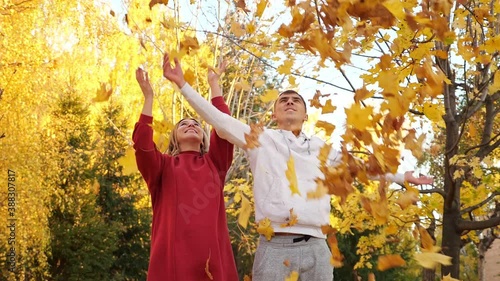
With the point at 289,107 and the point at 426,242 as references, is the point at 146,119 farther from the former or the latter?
the point at 426,242

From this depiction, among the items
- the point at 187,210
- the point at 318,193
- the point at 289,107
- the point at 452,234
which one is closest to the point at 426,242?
the point at 318,193

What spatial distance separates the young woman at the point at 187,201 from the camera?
316 centimetres

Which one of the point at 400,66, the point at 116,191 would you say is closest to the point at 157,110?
the point at 116,191

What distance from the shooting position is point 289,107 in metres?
3.24

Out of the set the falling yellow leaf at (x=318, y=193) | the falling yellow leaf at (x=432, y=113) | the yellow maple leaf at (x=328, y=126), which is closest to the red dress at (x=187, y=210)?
the falling yellow leaf at (x=318, y=193)

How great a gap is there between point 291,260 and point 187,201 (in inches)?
24.6

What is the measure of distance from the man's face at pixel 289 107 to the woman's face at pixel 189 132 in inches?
19.2

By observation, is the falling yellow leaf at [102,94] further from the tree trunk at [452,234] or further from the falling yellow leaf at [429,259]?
the tree trunk at [452,234]

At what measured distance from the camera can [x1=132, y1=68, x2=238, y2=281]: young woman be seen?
10.4 feet

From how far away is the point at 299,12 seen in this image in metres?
2.97

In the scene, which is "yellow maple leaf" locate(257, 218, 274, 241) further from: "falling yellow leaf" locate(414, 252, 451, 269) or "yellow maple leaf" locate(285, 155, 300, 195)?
"falling yellow leaf" locate(414, 252, 451, 269)

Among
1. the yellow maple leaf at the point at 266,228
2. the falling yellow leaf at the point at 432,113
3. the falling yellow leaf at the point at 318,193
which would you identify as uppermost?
the falling yellow leaf at the point at 432,113

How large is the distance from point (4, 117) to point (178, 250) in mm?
8405

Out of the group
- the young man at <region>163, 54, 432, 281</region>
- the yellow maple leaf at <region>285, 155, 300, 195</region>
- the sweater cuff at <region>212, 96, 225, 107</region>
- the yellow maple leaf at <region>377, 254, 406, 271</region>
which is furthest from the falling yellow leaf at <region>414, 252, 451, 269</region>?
the sweater cuff at <region>212, 96, 225, 107</region>
